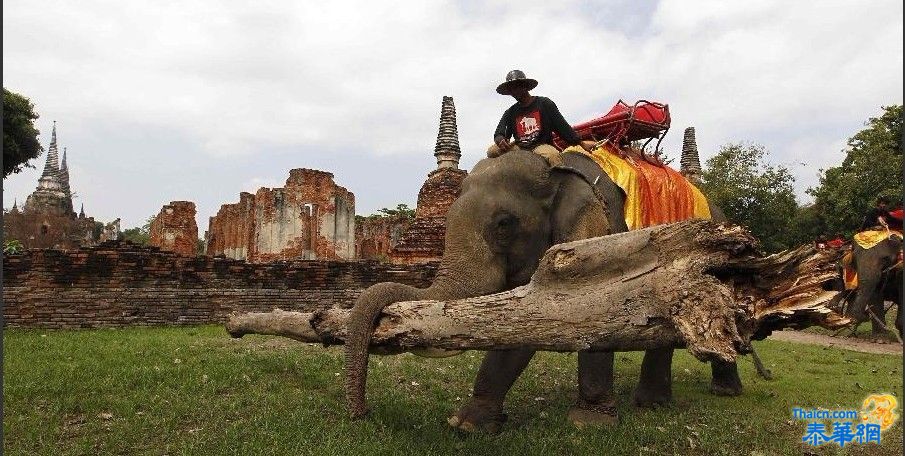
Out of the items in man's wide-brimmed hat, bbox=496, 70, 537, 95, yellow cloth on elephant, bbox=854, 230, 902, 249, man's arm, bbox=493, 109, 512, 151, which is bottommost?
yellow cloth on elephant, bbox=854, 230, 902, 249

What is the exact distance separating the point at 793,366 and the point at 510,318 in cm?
654

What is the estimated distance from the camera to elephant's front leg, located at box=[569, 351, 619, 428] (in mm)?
4777

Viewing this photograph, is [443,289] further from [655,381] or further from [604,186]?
[655,381]

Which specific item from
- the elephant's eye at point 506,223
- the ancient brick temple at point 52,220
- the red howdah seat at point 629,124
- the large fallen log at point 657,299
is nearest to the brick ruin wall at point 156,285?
the red howdah seat at point 629,124

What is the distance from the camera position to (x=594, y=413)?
15.7 ft

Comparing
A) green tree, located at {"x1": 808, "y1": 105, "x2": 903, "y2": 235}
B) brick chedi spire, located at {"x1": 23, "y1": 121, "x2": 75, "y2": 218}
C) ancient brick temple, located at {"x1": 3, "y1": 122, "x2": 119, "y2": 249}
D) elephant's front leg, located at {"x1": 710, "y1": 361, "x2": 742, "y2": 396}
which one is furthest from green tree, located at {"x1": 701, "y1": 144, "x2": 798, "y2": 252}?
brick chedi spire, located at {"x1": 23, "y1": 121, "x2": 75, "y2": 218}

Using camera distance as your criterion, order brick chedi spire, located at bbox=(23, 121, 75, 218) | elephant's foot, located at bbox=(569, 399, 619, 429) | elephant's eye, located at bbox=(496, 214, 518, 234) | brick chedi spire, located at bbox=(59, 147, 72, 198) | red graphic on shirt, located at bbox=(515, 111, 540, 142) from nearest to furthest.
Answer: elephant's eye, located at bbox=(496, 214, 518, 234) → elephant's foot, located at bbox=(569, 399, 619, 429) → red graphic on shirt, located at bbox=(515, 111, 540, 142) → brick chedi spire, located at bbox=(23, 121, 75, 218) → brick chedi spire, located at bbox=(59, 147, 72, 198)

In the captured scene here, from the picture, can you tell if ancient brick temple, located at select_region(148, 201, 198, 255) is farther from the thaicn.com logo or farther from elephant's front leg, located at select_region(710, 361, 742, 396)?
the thaicn.com logo

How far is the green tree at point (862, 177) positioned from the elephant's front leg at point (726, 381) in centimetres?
1501

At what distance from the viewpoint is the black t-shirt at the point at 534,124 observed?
17.5 feet

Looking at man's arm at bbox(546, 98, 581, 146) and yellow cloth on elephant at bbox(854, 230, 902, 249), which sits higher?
man's arm at bbox(546, 98, 581, 146)

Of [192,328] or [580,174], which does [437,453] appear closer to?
[580,174]

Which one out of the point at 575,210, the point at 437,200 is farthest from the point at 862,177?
the point at 575,210

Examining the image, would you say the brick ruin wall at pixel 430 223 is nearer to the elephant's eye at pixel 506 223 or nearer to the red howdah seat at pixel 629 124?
the red howdah seat at pixel 629 124
